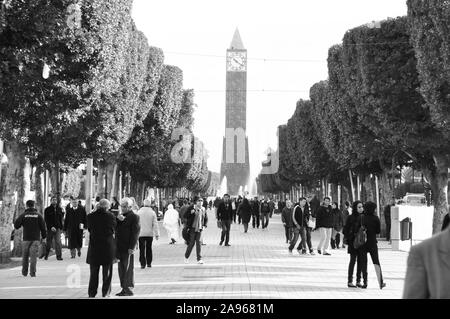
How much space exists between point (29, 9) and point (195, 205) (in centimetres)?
874

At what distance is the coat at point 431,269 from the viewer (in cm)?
384

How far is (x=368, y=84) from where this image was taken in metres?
35.9

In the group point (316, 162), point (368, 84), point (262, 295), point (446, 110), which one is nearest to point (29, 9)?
point (262, 295)

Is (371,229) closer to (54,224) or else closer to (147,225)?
(147,225)

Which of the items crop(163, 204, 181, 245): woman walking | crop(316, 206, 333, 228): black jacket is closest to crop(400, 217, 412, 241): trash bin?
crop(316, 206, 333, 228): black jacket

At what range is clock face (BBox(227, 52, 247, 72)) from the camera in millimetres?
171125

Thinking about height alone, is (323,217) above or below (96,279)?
above

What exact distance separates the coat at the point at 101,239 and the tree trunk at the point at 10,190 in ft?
36.6

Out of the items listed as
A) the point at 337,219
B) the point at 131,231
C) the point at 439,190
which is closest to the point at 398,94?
the point at 439,190

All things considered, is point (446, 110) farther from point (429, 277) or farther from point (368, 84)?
point (429, 277)

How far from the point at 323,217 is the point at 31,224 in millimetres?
11436

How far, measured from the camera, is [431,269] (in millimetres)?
3861

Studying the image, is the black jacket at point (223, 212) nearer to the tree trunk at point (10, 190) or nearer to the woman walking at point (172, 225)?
the woman walking at point (172, 225)

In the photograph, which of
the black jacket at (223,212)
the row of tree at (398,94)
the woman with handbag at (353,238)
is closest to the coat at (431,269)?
the woman with handbag at (353,238)
